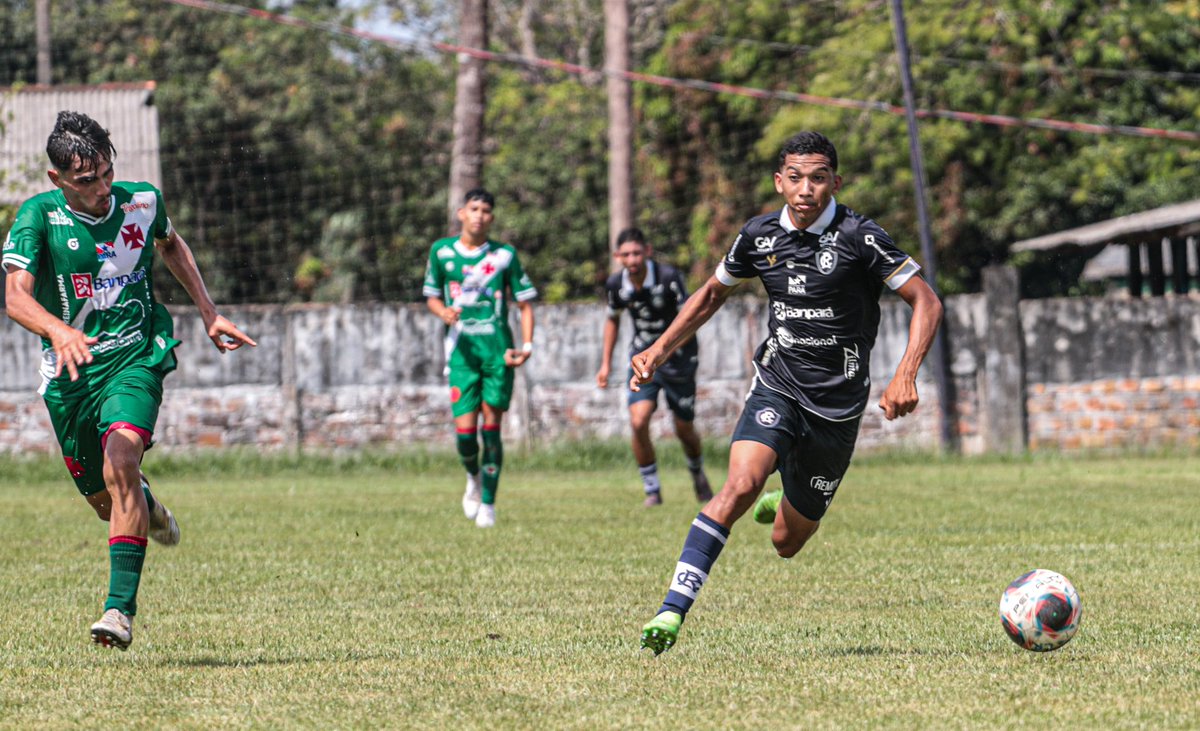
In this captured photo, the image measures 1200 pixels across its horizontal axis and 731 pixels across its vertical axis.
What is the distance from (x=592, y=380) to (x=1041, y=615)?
14.2m

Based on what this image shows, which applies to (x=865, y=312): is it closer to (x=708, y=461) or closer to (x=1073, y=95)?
(x=708, y=461)

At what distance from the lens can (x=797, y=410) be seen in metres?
7.20

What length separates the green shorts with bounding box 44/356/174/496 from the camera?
693 cm

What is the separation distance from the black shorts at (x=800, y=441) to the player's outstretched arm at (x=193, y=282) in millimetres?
2211

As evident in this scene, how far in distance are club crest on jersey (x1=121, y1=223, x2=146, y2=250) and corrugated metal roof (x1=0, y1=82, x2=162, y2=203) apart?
19433mm

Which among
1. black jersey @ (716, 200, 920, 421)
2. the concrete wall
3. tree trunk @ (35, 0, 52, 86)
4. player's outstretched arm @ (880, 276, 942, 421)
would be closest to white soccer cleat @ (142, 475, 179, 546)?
black jersey @ (716, 200, 920, 421)

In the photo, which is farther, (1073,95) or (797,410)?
(1073,95)

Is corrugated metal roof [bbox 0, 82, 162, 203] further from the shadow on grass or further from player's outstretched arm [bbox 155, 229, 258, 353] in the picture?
the shadow on grass

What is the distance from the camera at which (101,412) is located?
6996mm

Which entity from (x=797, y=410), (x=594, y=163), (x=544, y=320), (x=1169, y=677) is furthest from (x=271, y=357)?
(x=594, y=163)

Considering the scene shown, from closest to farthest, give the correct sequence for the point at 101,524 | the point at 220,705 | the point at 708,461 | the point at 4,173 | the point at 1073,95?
1. the point at 220,705
2. the point at 101,524
3. the point at 708,461
4. the point at 4,173
5. the point at 1073,95

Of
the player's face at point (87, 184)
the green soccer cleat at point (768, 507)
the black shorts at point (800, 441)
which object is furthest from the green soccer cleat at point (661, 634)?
the player's face at point (87, 184)

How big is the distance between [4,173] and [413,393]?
6.63m

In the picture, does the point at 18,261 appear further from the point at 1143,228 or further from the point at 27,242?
the point at 1143,228
